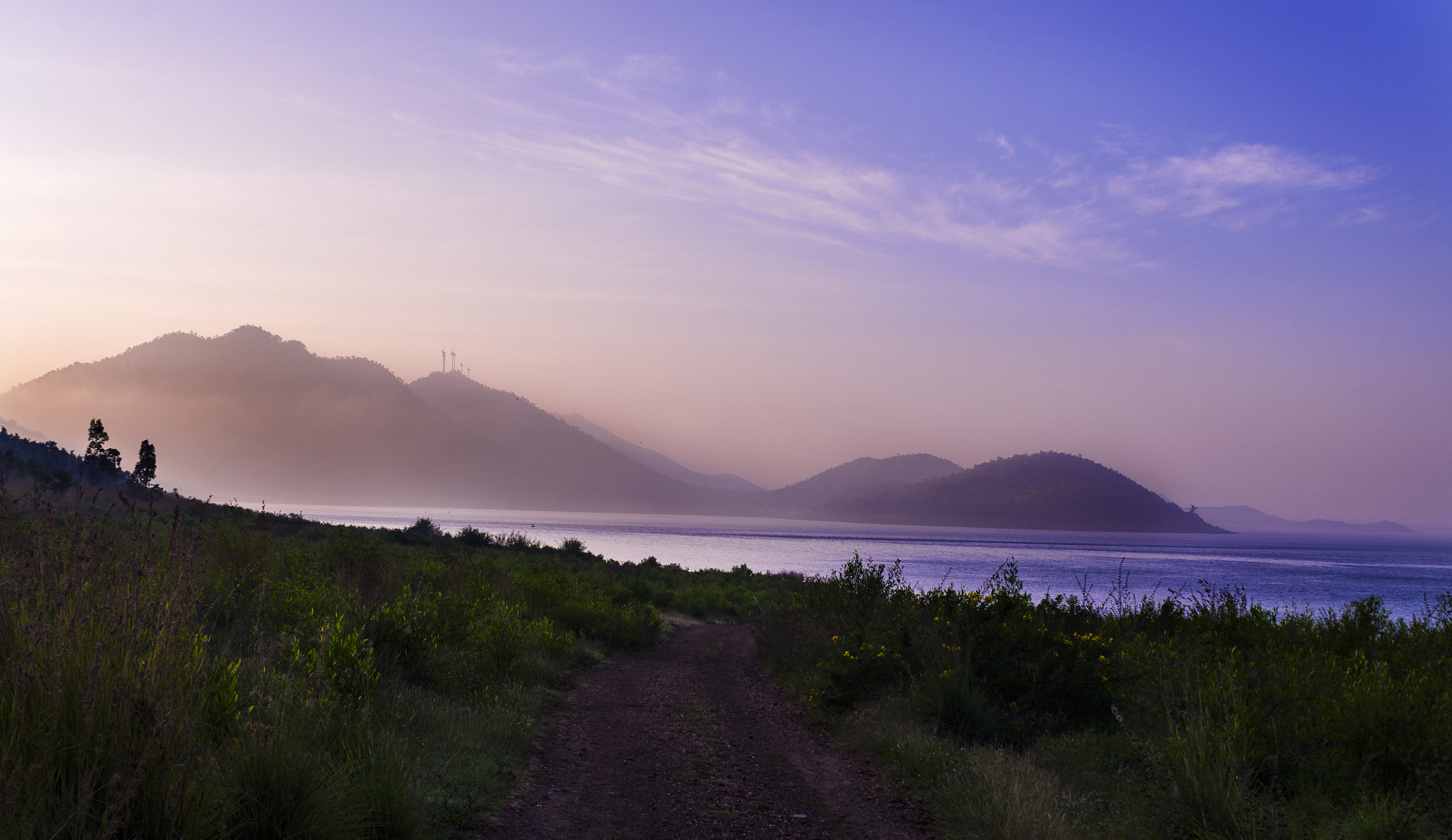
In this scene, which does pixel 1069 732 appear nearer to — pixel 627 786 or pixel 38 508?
pixel 627 786

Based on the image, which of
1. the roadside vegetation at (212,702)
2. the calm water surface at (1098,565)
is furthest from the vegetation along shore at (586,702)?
the calm water surface at (1098,565)

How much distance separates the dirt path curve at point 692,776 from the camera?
657 cm

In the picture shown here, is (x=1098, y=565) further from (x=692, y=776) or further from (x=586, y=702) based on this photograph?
(x=692, y=776)

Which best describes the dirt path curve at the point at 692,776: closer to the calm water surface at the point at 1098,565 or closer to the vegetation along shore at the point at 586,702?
the vegetation along shore at the point at 586,702

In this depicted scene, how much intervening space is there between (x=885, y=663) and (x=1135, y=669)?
3.36m

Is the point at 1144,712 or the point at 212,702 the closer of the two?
the point at 212,702

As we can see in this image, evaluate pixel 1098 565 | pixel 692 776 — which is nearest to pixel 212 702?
pixel 692 776

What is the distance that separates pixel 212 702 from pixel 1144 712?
8.25 meters

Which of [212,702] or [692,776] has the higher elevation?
[212,702]

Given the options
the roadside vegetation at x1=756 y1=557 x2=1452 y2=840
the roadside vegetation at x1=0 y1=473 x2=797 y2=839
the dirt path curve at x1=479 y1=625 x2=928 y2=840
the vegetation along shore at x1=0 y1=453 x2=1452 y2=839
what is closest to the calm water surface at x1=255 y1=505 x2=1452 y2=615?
the roadside vegetation at x1=756 y1=557 x2=1452 y2=840

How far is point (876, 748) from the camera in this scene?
9336 millimetres

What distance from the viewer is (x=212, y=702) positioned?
4777 mm

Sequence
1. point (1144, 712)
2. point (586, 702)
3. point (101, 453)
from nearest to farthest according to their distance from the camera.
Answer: point (1144, 712)
point (586, 702)
point (101, 453)

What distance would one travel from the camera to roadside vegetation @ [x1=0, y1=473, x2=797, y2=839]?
11.7ft
